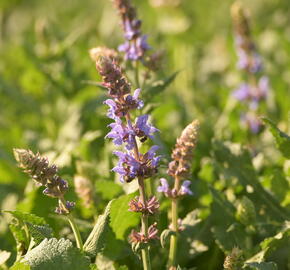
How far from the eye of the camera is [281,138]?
243 centimetres

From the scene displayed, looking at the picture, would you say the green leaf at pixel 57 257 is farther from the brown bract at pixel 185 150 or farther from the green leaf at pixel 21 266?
the brown bract at pixel 185 150

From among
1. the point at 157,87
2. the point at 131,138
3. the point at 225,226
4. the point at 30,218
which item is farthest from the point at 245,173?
the point at 30,218

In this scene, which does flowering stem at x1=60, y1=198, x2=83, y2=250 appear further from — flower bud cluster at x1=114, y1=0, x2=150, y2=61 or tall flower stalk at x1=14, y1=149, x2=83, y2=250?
flower bud cluster at x1=114, y1=0, x2=150, y2=61

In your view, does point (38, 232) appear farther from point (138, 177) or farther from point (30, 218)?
point (138, 177)

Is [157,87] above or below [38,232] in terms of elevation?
above

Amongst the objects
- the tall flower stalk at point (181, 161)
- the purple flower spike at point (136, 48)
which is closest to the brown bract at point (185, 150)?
the tall flower stalk at point (181, 161)

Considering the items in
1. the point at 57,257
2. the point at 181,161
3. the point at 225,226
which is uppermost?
the point at 181,161

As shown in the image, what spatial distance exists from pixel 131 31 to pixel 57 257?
4.03 feet

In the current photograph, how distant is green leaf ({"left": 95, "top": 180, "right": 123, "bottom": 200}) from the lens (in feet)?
9.00

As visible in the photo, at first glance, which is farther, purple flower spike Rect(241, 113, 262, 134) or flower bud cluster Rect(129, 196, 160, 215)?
purple flower spike Rect(241, 113, 262, 134)

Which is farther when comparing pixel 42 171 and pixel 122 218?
pixel 122 218

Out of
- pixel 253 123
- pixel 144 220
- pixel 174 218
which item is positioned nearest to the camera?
pixel 144 220

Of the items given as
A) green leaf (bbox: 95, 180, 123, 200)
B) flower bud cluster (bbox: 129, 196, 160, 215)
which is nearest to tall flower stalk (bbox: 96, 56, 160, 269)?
flower bud cluster (bbox: 129, 196, 160, 215)

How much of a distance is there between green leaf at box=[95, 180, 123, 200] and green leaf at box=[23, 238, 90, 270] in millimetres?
719
